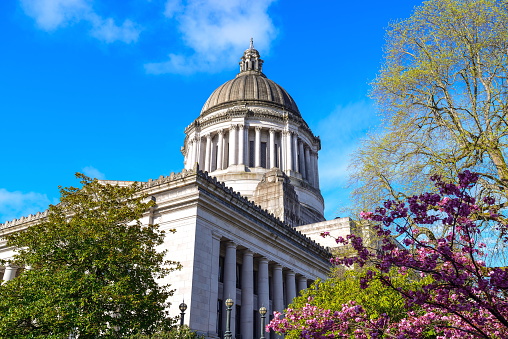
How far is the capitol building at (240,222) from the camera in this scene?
2673 cm

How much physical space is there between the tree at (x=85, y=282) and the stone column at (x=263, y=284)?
36.9ft

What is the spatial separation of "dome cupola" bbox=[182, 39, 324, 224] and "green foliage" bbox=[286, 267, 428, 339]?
31100mm

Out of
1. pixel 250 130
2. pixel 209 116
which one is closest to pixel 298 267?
pixel 250 130

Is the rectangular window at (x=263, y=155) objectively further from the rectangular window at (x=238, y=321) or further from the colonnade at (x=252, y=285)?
the rectangular window at (x=238, y=321)

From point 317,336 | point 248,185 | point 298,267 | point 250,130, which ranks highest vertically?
point 250,130

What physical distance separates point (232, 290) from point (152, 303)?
31.0 feet

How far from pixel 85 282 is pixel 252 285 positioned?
1349 cm

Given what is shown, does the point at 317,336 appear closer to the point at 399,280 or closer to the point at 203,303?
the point at 399,280

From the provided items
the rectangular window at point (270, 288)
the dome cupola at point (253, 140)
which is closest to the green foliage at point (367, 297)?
Result: the rectangular window at point (270, 288)

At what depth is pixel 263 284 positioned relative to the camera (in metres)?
32.3

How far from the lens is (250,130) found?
6191 centimetres

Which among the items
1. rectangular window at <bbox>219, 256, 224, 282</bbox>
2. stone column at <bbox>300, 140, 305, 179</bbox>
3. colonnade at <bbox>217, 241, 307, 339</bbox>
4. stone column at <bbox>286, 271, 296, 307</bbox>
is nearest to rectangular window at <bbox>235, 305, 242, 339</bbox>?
colonnade at <bbox>217, 241, 307, 339</bbox>

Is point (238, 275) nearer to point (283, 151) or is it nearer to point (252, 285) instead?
point (252, 285)

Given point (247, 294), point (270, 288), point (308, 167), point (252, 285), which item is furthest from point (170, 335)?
point (308, 167)
